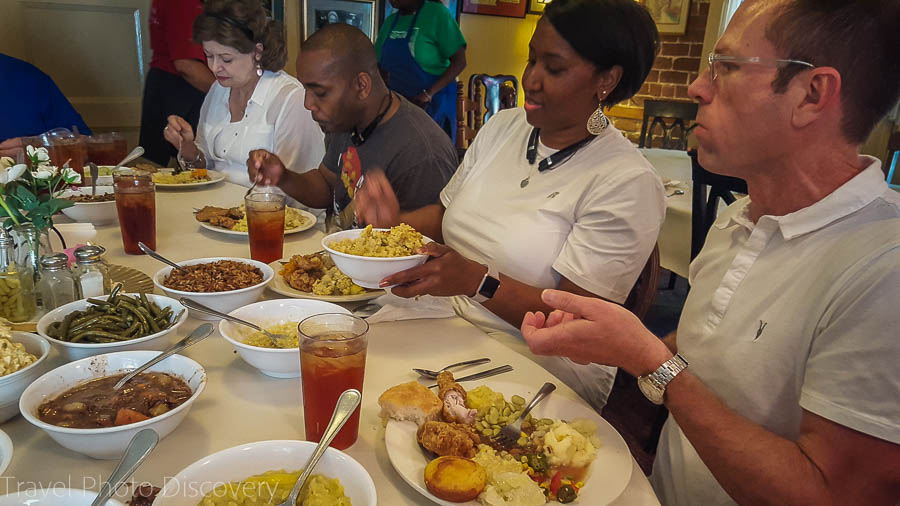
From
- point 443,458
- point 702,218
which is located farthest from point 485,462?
point 702,218

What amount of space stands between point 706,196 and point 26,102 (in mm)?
3549

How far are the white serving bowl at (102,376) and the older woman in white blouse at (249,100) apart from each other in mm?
2100

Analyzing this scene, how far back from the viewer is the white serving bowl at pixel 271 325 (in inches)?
41.7

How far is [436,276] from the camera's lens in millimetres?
1358

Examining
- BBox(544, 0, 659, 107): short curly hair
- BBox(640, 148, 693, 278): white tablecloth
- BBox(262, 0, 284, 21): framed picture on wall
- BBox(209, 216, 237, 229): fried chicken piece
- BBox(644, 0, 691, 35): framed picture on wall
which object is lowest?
BBox(640, 148, 693, 278): white tablecloth

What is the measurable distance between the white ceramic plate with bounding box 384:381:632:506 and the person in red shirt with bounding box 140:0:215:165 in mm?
3247

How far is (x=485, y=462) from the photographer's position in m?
0.88

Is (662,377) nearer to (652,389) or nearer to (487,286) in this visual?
(652,389)

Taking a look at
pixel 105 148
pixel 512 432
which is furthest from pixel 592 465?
pixel 105 148

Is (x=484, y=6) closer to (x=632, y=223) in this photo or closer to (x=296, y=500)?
(x=632, y=223)

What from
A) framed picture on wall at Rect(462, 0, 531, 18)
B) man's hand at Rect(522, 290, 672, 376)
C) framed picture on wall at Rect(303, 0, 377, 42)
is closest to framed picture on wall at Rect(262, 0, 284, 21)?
framed picture on wall at Rect(303, 0, 377, 42)

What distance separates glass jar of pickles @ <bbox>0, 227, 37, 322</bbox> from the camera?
4.04ft

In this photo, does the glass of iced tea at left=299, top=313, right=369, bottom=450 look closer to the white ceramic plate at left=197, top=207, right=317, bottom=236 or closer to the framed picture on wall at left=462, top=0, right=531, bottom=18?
the white ceramic plate at left=197, top=207, right=317, bottom=236

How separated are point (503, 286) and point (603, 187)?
384mm
